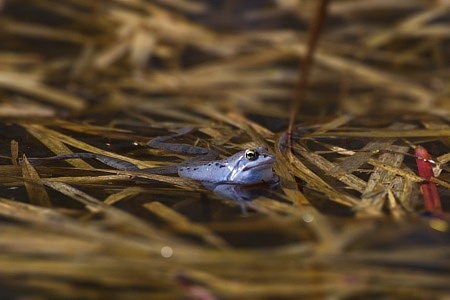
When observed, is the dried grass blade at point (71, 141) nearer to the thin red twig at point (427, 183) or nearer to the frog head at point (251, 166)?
the frog head at point (251, 166)

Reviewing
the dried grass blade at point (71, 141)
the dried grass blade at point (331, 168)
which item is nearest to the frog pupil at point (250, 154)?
the dried grass blade at point (331, 168)

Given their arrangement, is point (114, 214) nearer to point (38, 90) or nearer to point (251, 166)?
point (251, 166)

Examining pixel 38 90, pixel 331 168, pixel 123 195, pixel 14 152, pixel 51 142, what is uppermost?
pixel 38 90

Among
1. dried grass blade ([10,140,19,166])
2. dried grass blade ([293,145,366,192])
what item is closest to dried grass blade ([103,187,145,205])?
dried grass blade ([10,140,19,166])

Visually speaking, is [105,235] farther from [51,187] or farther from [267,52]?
[267,52]

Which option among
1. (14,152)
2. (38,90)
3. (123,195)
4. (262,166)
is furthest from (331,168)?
(38,90)

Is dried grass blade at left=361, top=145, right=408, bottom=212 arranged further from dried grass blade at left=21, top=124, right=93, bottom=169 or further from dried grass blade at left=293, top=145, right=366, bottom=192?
dried grass blade at left=21, top=124, right=93, bottom=169

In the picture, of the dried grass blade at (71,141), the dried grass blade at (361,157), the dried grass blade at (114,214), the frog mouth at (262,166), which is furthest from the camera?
the dried grass blade at (71,141)

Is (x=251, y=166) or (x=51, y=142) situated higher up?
(x=51, y=142)
